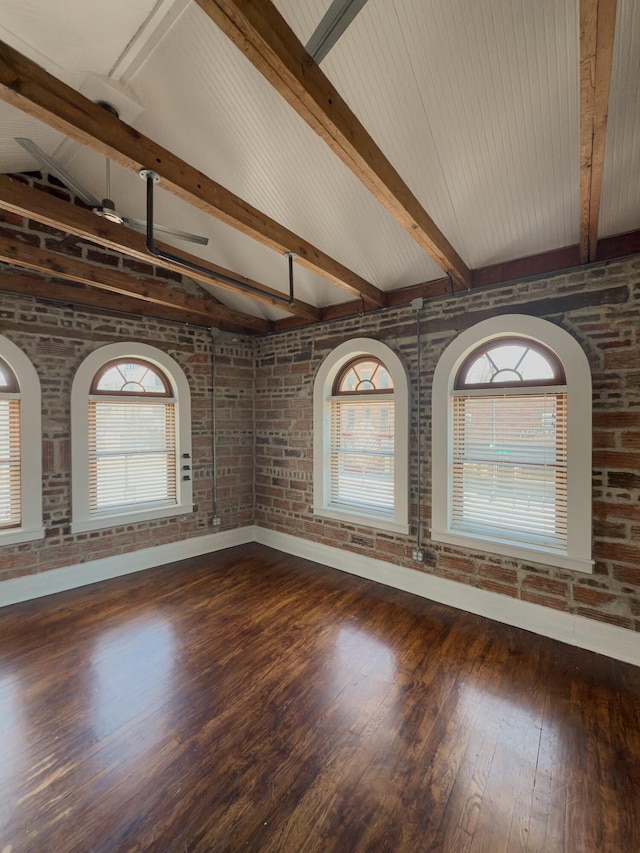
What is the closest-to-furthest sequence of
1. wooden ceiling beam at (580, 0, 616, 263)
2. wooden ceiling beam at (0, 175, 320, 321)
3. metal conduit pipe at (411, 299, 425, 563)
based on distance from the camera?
wooden ceiling beam at (580, 0, 616, 263)
wooden ceiling beam at (0, 175, 320, 321)
metal conduit pipe at (411, 299, 425, 563)

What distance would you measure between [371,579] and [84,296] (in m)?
4.30

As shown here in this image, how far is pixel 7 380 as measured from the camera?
3553mm

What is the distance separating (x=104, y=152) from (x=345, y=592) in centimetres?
392

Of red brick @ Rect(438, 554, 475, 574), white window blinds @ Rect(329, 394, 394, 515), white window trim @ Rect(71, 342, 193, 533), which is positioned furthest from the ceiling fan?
red brick @ Rect(438, 554, 475, 574)

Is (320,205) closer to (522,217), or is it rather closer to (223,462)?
(522,217)

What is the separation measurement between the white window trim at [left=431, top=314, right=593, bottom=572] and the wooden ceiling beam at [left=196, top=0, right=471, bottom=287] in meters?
1.47

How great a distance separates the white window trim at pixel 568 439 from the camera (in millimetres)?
2850

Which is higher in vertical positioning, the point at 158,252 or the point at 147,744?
the point at 158,252

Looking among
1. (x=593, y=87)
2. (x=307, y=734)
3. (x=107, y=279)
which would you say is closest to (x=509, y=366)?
(x=593, y=87)

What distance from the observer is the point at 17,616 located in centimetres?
325

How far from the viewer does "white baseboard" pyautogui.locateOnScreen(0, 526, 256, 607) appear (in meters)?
3.52

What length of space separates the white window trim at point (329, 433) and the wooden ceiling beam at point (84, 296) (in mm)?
1828

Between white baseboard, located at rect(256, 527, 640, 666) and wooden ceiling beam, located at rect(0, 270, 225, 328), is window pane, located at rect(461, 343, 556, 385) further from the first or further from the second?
wooden ceiling beam, located at rect(0, 270, 225, 328)

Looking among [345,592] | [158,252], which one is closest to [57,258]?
[158,252]
